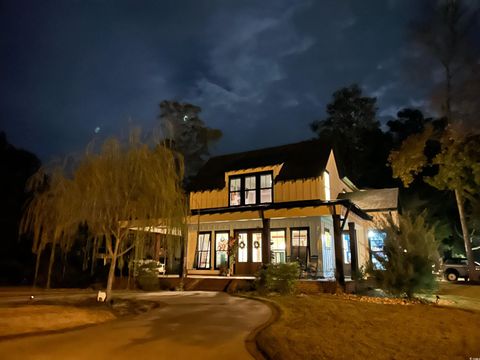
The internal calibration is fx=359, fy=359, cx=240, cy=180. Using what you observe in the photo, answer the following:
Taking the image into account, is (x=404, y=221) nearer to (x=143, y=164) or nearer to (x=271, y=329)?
(x=271, y=329)

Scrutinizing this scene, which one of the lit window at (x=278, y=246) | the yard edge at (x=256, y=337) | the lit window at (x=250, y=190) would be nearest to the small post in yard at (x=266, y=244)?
the lit window at (x=278, y=246)

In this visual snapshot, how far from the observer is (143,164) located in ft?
30.7

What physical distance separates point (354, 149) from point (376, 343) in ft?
111

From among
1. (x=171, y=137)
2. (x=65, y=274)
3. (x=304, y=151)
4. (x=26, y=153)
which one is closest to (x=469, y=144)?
(x=304, y=151)

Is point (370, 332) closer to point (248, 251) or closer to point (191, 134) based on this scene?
point (248, 251)

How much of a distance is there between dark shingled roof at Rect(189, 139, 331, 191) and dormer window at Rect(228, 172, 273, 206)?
0.51m

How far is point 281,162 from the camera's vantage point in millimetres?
17906

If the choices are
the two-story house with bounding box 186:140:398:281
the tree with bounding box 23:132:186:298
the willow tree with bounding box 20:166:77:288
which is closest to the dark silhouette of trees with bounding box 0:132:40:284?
the two-story house with bounding box 186:140:398:281

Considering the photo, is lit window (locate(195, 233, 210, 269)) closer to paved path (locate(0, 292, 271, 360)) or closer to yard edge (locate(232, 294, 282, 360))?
yard edge (locate(232, 294, 282, 360))

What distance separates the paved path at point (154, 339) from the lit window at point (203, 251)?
10.0 meters

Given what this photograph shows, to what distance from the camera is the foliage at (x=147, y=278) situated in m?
14.8

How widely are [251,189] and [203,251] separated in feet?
14.0

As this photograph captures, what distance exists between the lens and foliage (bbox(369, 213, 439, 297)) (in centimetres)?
1090

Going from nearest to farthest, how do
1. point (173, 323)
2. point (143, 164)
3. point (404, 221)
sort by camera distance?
point (173, 323), point (143, 164), point (404, 221)
